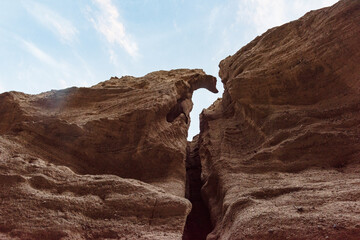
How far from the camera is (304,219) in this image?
4941mm

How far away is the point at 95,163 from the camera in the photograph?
1024 cm

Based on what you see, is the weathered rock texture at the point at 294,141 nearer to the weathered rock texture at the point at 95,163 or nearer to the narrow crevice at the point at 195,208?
the narrow crevice at the point at 195,208

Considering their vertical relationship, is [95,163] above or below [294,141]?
above

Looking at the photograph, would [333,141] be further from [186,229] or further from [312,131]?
[186,229]

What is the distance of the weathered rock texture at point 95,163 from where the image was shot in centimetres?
590

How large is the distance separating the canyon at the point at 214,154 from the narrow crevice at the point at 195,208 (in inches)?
2.3

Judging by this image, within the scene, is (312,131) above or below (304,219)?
above

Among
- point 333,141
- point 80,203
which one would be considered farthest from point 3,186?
point 333,141

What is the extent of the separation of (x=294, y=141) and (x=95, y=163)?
6713 mm

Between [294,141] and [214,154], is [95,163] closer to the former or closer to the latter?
[214,154]

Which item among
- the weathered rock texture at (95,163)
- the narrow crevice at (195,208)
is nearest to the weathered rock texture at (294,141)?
the narrow crevice at (195,208)

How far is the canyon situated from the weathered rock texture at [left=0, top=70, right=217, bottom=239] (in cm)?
3

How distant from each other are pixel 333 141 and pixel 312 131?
64cm

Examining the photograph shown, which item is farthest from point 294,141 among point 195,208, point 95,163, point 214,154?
point 95,163
